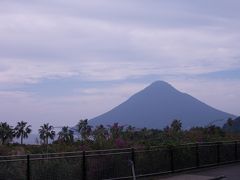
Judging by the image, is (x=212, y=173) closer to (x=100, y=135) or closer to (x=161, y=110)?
(x=100, y=135)

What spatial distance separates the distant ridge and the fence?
104222mm

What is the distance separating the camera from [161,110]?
173 m

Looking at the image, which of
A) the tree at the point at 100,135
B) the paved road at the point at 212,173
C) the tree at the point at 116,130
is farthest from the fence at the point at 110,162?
the tree at the point at 116,130

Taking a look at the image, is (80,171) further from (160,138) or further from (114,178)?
(160,138)

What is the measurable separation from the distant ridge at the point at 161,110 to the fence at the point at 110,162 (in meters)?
104

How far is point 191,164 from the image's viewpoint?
2234 centimetres

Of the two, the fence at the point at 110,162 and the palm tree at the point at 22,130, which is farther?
the palm tree at the point at 22,130

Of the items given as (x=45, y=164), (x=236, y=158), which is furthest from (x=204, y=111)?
(x=45, y=164)

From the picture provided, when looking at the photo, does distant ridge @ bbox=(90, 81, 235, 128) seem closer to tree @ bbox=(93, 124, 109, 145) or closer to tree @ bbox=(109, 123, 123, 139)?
tree @ bbox=(109, 123, 123, 139)

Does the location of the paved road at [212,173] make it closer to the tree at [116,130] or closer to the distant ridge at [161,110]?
the tree at [116,130]

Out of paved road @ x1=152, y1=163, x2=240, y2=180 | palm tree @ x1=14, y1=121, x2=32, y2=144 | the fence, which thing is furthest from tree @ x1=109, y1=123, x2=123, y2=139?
palm tree @ x1=14, y1=121, x2=32, y2=144

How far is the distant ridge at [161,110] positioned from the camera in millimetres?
142500

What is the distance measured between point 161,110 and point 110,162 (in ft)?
511

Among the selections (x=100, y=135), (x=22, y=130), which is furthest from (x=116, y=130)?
(x=22, y=130)
